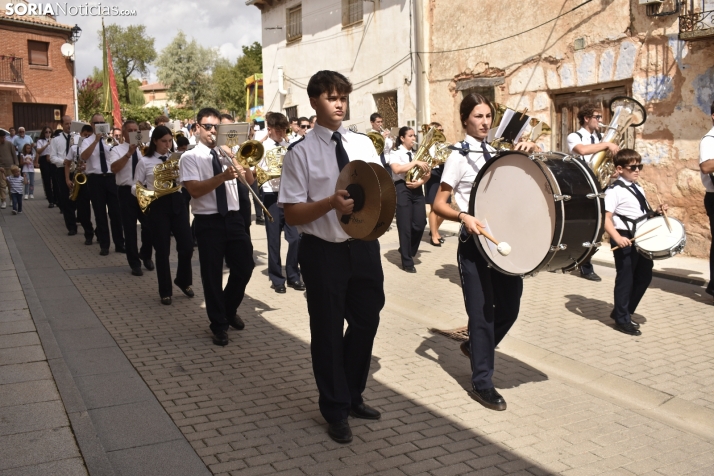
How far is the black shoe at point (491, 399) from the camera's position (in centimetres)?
479

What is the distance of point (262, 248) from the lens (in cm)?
1200

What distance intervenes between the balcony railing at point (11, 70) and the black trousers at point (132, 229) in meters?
32.5

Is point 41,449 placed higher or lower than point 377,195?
lower

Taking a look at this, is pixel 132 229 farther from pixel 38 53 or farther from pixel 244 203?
pixel 38 53

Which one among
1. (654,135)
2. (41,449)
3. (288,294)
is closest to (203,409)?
(41,449)

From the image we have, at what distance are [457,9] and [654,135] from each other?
215 inches

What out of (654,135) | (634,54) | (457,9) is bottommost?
(654,135)

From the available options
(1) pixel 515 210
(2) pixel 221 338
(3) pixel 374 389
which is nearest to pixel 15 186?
(2) pixel 221 338

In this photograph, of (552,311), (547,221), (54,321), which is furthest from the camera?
A: (552,311)

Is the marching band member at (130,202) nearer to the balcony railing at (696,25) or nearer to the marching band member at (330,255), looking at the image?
the marching band member at (330,255)

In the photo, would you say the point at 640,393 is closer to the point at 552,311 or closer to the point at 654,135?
the point at 552,311

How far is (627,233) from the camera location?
6.70 meters

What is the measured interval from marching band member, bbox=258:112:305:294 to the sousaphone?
442 cm

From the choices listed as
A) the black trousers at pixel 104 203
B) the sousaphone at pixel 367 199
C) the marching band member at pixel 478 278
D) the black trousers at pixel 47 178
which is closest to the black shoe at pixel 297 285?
the black trousers at pixel 104 203
